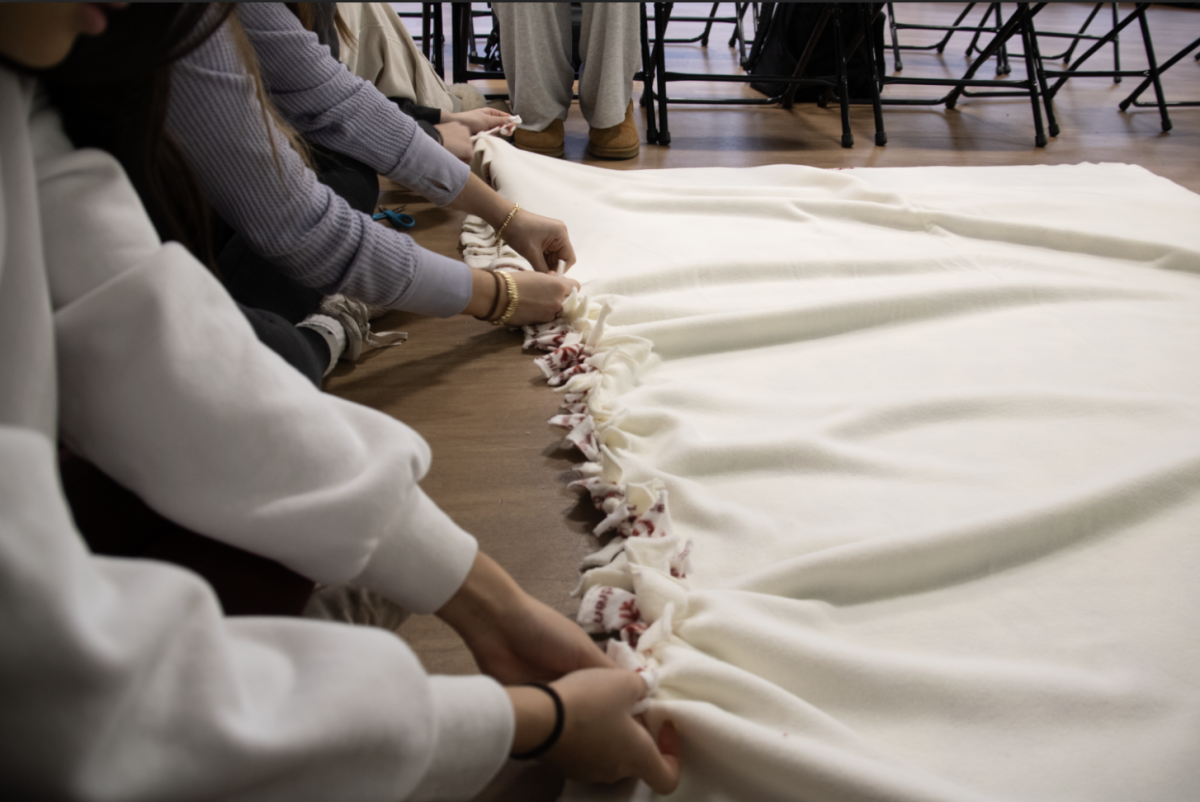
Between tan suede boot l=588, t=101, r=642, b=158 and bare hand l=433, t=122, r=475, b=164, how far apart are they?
Result: 17.7 inches

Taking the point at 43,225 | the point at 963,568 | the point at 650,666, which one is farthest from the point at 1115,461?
the point at 43,225

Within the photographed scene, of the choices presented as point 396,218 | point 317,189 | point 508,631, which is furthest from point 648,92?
point 508,631

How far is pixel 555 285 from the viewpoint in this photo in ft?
3.66

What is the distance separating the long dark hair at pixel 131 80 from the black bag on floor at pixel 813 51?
81.8 inches

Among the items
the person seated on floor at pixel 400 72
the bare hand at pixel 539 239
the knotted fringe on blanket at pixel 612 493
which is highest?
the person seated on floor at pixel 400 72

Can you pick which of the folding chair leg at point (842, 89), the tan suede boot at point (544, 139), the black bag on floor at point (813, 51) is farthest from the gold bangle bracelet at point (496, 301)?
the black bag on floor at point (813, 51)

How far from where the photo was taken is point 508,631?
57 cm

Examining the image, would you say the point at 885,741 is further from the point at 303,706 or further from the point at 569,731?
the point at 303,706

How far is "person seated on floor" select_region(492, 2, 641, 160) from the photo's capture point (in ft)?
6.07

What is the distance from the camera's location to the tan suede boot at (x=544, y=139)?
1910 millimetres

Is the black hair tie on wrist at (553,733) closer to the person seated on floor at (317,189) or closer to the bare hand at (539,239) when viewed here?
the person seated on floor at (317,189)

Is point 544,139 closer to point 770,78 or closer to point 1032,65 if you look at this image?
point 770,78

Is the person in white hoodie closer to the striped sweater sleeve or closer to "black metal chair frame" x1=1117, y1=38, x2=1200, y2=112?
the striped sweater sleeve

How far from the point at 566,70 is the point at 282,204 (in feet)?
4.43
